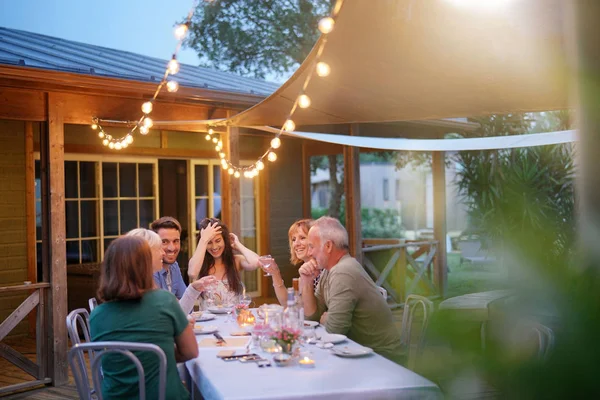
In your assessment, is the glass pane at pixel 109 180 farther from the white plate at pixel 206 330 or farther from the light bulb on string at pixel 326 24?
the light bulb on string at pixel 326 24

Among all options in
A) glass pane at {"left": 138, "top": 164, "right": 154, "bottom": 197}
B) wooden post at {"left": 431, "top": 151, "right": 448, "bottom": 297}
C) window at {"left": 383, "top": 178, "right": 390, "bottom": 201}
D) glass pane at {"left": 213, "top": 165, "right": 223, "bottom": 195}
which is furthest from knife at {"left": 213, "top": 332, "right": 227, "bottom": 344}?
window at {"left": 383, "top": 178, "right": 390, "bottom": 201}

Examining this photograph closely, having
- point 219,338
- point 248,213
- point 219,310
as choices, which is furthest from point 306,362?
point 248,213

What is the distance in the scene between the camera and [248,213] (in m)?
10.2

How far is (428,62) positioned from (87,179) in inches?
229

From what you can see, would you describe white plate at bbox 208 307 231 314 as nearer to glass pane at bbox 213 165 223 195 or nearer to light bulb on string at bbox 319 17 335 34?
light bulb on string at bbox 319 17 335 34

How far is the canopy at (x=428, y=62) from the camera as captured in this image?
2945 millimetres

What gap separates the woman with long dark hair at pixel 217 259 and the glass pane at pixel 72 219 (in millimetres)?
3863

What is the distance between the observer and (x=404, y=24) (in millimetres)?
3154

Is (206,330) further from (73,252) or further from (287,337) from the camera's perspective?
(73,252)

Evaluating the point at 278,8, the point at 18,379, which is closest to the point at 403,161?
the point at 278,8

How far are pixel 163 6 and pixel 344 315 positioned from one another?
186 ft

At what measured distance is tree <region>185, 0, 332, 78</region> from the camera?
20.3 meters

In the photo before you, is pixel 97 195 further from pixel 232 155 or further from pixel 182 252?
pixel 232 155

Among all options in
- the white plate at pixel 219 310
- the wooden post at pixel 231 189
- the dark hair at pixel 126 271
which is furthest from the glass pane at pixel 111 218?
the dark hair at pixel 126 271
